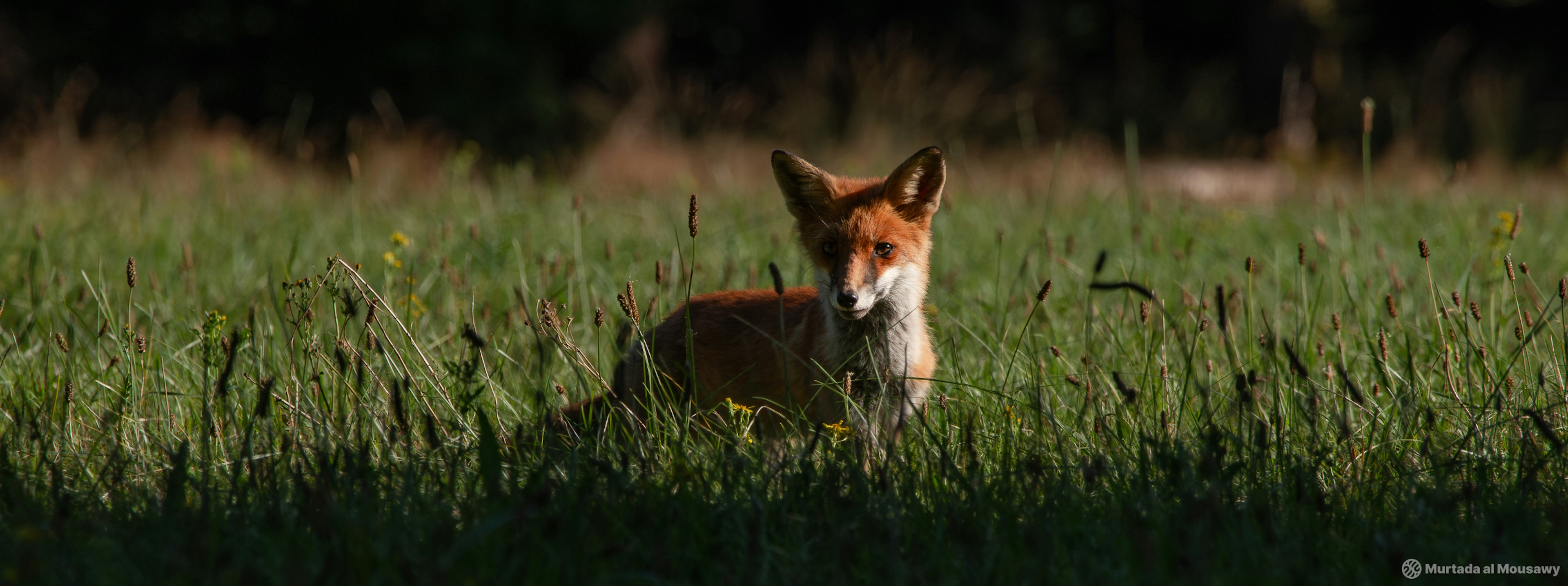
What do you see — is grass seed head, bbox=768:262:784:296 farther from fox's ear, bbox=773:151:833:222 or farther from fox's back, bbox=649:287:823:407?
fox's ear, bbox=773:151:833:222

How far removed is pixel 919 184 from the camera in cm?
366

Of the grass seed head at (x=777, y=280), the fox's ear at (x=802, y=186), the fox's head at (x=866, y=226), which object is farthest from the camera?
the fox's ear at (x=802, y=186)

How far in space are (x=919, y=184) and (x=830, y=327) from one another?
0.60 metres

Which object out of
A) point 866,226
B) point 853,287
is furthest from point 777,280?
point 866,226

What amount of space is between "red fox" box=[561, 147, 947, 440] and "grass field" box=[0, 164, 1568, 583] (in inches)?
5.8

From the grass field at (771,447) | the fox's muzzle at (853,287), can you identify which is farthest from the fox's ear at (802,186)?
the grass field at (771,447)

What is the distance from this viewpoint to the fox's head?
331 centimetres

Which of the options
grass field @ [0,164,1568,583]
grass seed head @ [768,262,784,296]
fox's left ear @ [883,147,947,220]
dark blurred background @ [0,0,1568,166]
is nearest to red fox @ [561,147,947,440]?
fox's left ear @ [883,147,947,220]

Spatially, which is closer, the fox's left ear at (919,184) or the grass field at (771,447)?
the grass field at (771,447)

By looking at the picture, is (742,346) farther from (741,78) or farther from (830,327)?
(741,78)

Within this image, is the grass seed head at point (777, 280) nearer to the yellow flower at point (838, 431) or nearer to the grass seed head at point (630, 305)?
the grass seed head at point (630, 305)

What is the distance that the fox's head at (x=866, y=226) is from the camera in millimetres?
3307

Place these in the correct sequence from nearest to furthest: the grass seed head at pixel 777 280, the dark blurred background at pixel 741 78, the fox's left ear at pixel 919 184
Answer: the grass seed head at pixel 777 280 < the fox's left ear at pixel 919 184 < the dark blurred background at pixel 741 78

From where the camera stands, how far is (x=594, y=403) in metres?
3.61
